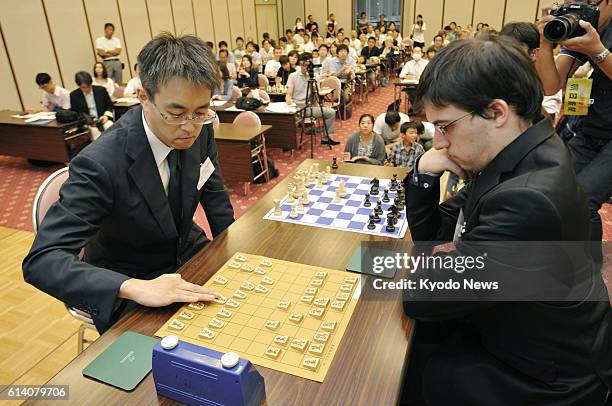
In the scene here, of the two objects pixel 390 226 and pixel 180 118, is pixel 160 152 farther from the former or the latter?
pixel 390 226

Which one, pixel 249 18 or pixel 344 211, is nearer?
pixel 344 211

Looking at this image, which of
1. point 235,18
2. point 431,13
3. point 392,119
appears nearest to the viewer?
point 392,119

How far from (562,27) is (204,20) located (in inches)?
444

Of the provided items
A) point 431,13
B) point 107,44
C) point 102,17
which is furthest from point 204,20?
point 431,13

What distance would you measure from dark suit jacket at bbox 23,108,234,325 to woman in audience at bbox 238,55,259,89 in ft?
18.4

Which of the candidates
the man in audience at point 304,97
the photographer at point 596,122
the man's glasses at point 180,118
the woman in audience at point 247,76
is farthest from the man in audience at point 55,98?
the photographer at point 596,122

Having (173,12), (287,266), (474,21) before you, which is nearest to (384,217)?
(287,266)

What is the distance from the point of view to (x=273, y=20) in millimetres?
15195

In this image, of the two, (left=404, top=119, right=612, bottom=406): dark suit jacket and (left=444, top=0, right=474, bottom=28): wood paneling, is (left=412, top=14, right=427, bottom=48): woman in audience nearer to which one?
(left=444, top=0, right=474, bottom=28): wood paneling

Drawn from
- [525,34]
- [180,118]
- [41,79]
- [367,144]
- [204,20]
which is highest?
[204,20]

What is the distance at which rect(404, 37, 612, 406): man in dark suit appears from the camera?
103cm

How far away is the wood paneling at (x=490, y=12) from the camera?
1283cm

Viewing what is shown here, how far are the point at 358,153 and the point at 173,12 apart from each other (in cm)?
838

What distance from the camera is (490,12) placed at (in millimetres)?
12992
